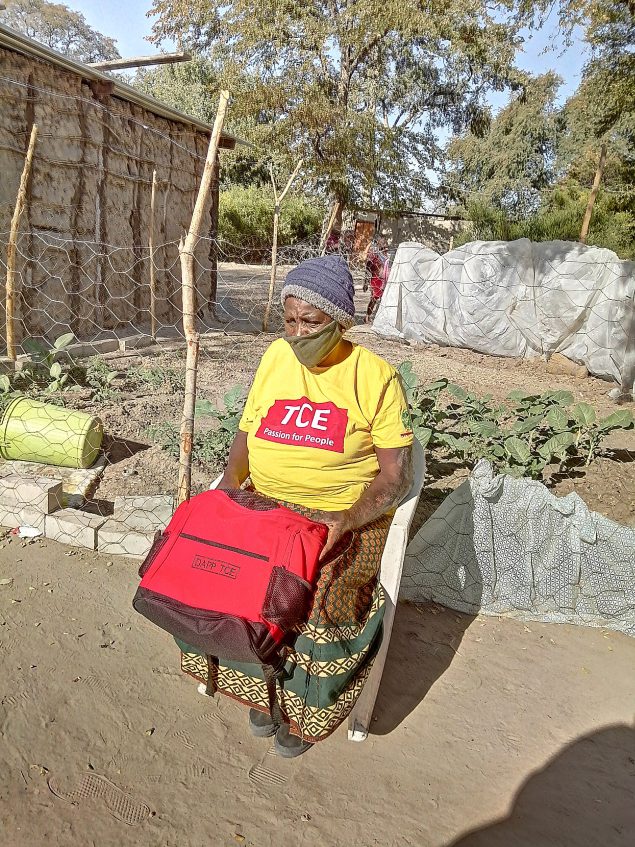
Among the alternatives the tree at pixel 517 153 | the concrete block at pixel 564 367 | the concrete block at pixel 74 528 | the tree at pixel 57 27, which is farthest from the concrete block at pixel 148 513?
the tree at pixel 57 27

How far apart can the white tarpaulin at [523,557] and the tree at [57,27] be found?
5428 cm

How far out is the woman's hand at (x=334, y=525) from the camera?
1.95m

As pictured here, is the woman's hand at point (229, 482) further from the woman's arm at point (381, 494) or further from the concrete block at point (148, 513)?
the concrete block at point (148, 513)

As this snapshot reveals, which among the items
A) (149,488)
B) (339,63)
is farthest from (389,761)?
(339,63)

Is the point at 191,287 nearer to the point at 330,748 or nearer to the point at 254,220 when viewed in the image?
the point at 330,748

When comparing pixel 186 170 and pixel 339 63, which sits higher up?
pixel 339 63

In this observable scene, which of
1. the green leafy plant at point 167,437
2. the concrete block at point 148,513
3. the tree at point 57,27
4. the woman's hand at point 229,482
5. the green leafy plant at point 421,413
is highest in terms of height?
the tree at point 57,27

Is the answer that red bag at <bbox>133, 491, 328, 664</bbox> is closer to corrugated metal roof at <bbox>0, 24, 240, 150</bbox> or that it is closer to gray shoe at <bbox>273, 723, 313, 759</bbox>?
gray shoe at <bbox>273, 723, 313, 759</bbox>

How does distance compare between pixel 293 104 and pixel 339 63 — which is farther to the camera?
pixel 339 63

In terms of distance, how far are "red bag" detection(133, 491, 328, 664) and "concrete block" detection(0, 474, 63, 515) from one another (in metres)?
1.85

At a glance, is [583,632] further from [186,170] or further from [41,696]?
[186,170]

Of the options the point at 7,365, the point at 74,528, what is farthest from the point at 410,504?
the point at 7,365

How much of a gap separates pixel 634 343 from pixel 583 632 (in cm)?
572

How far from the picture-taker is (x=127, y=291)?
8602 millimetres
